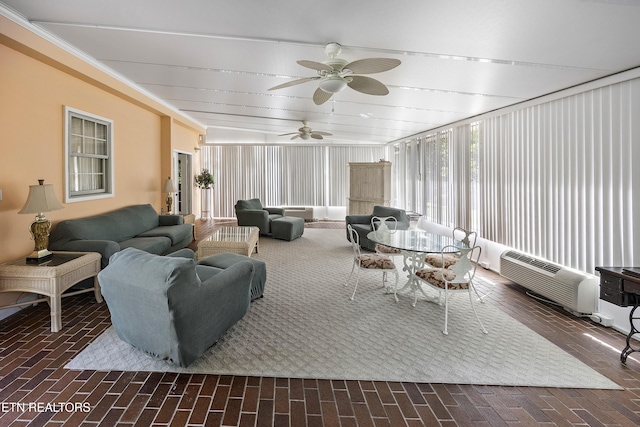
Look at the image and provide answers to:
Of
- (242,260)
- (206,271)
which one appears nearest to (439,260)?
(242,260)

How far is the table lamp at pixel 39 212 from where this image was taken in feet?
11.0

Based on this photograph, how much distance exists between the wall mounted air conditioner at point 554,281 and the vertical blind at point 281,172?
739cm

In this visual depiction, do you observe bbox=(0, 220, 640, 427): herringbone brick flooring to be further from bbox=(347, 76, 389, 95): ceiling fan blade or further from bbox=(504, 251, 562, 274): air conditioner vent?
bbox=(347, 76, 389, 95): ceiling fan blade

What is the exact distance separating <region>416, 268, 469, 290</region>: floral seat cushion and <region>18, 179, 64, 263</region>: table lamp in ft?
13.1

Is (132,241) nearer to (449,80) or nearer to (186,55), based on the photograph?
(186,55)

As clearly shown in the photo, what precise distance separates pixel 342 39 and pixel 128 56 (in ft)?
9.50

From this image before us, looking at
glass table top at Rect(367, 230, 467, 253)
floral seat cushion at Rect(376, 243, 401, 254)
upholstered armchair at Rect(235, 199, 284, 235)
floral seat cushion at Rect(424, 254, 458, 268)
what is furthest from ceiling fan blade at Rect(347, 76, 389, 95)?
upholstered armchair at Rect(235, 199, 284, 235)

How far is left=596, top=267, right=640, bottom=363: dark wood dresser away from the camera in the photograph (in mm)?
2625

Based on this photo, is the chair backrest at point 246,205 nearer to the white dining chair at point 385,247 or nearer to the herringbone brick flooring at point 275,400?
the white dining chair at point 385,247

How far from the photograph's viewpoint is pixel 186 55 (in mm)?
3818

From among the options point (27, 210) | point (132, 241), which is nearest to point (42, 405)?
point (27, 210)

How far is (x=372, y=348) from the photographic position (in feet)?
9.36

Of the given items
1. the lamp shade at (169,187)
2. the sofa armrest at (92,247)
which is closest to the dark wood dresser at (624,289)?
the sofa armrest at (92,247)

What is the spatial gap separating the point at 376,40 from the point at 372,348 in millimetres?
2774
